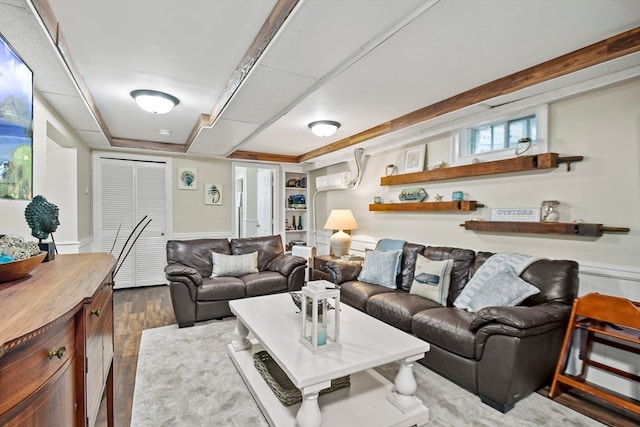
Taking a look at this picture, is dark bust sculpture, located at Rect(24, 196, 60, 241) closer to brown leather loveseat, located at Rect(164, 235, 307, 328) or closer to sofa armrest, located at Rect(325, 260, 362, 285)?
brown leather loveseat, located at Rect(164, 235, 307, 328)

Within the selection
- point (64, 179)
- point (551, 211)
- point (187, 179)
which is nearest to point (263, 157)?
point (187, 179)

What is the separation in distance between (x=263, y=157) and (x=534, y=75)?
4.35 metres

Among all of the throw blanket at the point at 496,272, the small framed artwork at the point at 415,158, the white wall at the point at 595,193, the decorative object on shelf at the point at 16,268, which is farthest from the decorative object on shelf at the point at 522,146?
the decorative object on shelf at the point at 16,268

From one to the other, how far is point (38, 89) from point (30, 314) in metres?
2.42

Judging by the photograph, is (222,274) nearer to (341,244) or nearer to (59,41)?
(341,244)

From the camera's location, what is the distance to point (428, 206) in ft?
11.8

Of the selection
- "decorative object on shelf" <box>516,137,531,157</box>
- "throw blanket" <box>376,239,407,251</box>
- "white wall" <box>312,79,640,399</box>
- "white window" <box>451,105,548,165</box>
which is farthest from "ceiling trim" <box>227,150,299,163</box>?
"decorative object on shelf" <box>516,137,531,157</box>

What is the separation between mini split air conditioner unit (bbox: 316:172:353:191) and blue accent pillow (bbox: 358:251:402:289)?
1742 millimetres

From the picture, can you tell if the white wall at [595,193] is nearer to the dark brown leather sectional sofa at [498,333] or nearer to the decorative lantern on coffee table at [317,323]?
the dark brown leather sectional sofa at [498,333]

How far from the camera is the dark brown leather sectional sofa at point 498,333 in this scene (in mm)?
1972

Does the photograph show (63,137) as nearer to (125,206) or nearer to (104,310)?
(125,206)

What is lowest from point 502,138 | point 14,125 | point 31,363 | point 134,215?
point 31,363

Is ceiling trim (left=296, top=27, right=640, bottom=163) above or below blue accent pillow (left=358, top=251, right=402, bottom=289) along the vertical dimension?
above

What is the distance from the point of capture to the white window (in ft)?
8.72
